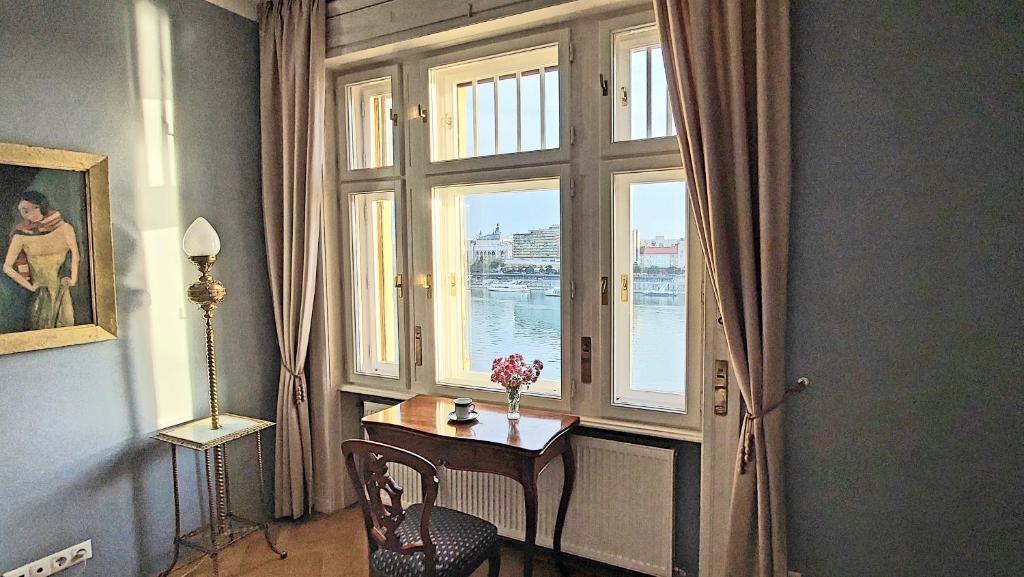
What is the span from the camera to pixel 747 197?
1975mm

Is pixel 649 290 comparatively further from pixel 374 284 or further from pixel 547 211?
pixel 374 284

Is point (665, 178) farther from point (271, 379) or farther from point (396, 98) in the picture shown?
point (271, 379)

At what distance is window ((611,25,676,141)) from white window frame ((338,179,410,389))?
120 cm

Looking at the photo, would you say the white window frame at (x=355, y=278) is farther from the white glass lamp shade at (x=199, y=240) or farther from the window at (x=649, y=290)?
the window at (x=649, y=290)

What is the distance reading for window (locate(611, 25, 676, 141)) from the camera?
2379mm

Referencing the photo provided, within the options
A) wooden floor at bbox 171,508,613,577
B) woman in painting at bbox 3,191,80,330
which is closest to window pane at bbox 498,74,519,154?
woman in painting at bbox 3,191,80,330

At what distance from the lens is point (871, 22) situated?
1872mm

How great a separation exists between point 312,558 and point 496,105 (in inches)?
93.9

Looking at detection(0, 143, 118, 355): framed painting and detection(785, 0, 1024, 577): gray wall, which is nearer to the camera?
detection(785, 0, 1024, 577): gray wall

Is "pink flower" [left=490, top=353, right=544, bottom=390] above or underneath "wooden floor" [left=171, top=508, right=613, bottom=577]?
above

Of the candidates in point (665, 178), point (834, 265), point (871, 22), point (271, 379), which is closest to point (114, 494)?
point (271, 379)

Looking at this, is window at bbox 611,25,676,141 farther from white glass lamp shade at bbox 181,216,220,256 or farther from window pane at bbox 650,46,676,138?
white glass lamp shade at bbox 181,216,220,256

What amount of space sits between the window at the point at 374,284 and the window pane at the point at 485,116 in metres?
0.64

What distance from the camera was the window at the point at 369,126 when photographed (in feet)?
10.3
